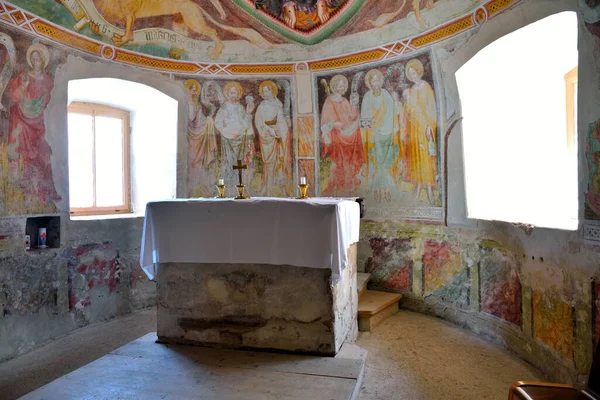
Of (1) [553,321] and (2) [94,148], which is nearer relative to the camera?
(1) [553,321]

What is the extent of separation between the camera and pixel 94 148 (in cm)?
648

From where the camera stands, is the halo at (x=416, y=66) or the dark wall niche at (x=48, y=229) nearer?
the dark wall niche at (x=48, y=229)

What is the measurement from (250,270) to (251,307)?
0.32m

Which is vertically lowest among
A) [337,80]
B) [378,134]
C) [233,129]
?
[378,134]

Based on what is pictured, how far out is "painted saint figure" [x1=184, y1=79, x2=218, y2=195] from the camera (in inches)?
263

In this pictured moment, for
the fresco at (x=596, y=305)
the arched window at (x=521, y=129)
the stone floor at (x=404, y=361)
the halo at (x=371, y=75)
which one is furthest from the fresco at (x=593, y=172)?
the halo at (x=371, y=75)

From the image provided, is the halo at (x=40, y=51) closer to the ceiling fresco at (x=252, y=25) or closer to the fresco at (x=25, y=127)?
the fresco at (x=25, y=127)

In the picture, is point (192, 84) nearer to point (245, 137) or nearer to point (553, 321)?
point (245, 137)

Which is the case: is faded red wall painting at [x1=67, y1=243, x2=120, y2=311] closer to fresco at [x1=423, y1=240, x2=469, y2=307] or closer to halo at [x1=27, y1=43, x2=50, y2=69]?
halo at [x1=27, y1=43, x2=50, y2=69]

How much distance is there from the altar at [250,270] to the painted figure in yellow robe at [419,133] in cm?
255

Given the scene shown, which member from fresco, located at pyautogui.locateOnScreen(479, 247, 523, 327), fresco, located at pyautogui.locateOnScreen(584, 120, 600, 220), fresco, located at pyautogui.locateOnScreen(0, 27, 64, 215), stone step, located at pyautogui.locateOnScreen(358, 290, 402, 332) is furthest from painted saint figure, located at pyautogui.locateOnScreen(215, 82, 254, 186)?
fresco, located at pyautogui.locateOnScreen(584, 120, 600, 220)

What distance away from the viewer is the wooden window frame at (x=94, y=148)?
6254mm

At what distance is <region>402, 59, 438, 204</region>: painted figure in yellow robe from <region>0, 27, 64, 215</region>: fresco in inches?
186

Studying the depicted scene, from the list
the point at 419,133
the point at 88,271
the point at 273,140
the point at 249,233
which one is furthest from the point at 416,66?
the point at 88,271
